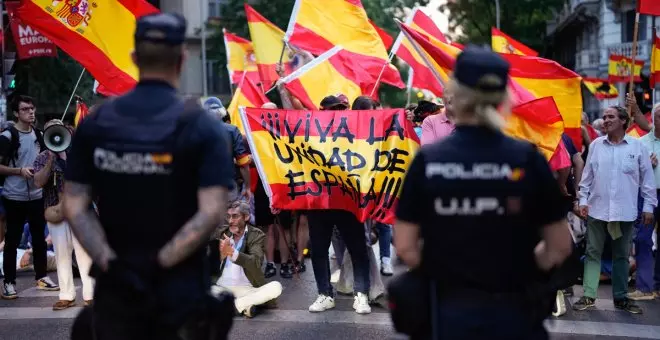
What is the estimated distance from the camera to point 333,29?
43.5 ft

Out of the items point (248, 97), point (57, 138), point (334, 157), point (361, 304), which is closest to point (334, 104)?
point (334, 157)

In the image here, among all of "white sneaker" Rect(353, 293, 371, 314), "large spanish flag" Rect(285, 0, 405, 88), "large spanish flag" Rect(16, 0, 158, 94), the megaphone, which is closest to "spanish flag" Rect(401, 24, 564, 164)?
"white sneaker" Rect(353, 293, 371, 314)

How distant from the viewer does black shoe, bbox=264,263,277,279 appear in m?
11.6

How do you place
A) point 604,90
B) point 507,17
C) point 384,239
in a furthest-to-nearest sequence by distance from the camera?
point 507,17 < point 604,90 < point 384,239

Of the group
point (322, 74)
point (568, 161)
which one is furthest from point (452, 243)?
point (322, 74)

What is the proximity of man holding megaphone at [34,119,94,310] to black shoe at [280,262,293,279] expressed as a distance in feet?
8.80

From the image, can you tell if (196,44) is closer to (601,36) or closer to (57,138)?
(601,36)

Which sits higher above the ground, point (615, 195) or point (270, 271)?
point (615, 195)

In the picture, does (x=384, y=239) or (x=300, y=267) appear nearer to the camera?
(x=384, y=239)

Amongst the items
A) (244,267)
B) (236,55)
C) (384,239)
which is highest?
(236,55)

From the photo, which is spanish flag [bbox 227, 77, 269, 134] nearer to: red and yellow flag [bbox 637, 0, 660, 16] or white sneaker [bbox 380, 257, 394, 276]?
white sneaker [bbox 380, 257, 394, 276]

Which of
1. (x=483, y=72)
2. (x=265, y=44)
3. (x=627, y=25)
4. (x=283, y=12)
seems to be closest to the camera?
(x=483, y=72)

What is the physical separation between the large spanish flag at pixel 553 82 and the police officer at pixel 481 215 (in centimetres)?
609

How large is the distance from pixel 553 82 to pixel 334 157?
2275 millimetres
